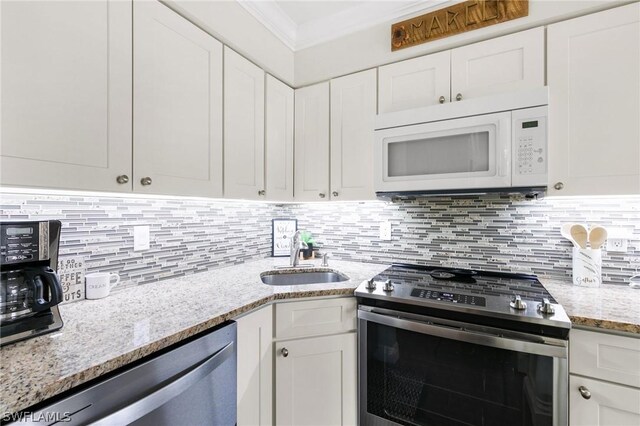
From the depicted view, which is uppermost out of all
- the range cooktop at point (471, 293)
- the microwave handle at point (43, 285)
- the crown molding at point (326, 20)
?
the crown molding at point (326, 20)

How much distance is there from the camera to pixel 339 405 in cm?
145

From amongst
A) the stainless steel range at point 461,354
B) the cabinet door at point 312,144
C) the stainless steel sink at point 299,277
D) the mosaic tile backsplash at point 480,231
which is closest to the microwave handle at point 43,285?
the stainless steel sink at point 299,277

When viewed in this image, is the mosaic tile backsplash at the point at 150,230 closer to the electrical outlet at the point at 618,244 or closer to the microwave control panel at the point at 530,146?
the microwave control panel at the point at 530,146

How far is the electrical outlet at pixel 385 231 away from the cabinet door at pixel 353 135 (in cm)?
32

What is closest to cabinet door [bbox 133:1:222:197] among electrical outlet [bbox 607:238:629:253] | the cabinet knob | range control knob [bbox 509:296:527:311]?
the cabinet knob

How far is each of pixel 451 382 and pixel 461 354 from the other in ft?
0.43

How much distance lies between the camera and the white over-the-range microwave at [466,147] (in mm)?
1360

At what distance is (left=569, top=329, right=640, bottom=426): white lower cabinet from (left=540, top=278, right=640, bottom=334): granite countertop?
5cm

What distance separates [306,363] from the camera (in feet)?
4.62

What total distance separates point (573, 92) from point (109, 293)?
7.45 ft

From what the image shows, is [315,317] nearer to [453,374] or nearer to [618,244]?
[453,374]

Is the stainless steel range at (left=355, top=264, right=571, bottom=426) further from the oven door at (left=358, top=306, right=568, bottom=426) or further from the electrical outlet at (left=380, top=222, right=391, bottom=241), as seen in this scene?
the electrical outlet at (left=380, top=222, right=391, bottom=241)

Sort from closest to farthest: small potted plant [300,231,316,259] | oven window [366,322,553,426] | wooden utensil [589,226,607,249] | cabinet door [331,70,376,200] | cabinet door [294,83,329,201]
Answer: oven window [366,322,553,426] → wooden utensil [589,226,607,249] → cabinet door [331,70,376,200] → cabinet door [294,83,329,201] → small potted plant [300,231,316,259]

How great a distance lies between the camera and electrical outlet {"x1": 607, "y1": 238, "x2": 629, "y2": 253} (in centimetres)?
148
